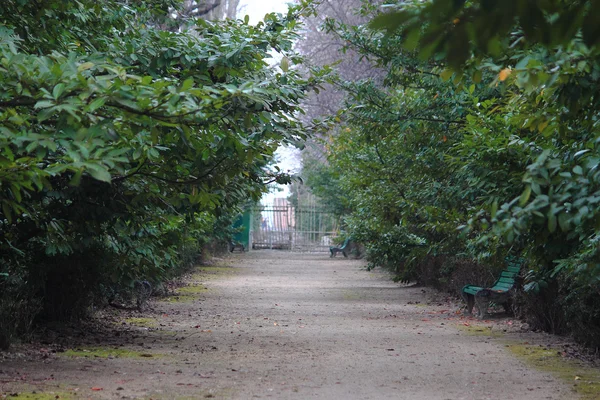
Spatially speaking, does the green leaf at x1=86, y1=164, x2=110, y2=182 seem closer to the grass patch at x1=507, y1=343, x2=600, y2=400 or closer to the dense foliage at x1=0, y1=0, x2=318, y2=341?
the dense foliage at x1=0, y1=0, x2=318, y2=341

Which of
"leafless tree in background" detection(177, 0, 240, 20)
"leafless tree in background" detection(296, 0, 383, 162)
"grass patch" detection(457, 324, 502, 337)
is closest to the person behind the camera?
"grass patch" detection(457, 324, 502, 337)

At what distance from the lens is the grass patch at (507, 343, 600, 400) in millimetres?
7320

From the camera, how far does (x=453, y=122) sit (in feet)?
40.6

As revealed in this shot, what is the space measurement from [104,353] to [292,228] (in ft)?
103

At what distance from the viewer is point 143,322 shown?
1259 cm

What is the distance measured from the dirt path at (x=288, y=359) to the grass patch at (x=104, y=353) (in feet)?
0.08

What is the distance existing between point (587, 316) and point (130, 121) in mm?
5652

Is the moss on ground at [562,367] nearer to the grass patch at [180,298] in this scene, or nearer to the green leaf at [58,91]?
the green leaf at [58,91]

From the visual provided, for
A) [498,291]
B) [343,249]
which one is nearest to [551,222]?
[498,291]

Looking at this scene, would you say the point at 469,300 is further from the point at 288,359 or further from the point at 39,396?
the point at 39,396

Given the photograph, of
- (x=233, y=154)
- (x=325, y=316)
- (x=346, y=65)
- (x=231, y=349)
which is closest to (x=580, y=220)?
(x=233, y=154)

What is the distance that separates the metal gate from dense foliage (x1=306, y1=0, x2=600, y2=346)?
18.8 metres

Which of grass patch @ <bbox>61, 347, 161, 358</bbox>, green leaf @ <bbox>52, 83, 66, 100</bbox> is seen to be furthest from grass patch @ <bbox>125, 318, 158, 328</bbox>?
green leaf @ <bbox>52, 83, 66, 100</bbox>

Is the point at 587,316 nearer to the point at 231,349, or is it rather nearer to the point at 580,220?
the point at 231,349
